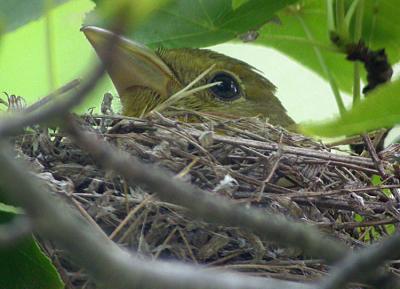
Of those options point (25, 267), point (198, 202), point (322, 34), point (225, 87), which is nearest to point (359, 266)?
point (198, 202)

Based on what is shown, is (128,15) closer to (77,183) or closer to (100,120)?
(77,183)

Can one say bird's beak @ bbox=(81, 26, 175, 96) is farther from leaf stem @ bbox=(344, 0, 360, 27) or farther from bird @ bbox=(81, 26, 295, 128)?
leaf stem @ bbox=(344, 0, 360, 27)

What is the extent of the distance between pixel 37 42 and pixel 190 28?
102 cm

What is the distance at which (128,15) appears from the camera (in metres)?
1.09

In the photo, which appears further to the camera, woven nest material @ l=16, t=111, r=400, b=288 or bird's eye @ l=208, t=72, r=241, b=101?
bird's eye @ l=208, t=72, r=241, b=101

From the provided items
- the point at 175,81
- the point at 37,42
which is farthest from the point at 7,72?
the point at 175,81

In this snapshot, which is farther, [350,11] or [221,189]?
[350,11]

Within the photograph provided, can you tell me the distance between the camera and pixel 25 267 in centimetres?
251

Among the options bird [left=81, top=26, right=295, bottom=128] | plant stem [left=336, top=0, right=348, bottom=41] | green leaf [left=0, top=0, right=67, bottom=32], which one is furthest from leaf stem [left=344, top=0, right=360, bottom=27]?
green leaf [left=0, top=0, right=67, bottom=32]

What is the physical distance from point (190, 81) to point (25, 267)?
5.72 ft

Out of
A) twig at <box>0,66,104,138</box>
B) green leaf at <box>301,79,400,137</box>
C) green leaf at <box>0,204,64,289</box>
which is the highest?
green leaf at <box>301,79,400,137</box>

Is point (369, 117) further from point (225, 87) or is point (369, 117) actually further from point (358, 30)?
point (225, 87)

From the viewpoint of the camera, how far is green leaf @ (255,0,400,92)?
3.40 m

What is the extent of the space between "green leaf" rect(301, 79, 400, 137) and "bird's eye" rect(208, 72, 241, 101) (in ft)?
7.54
